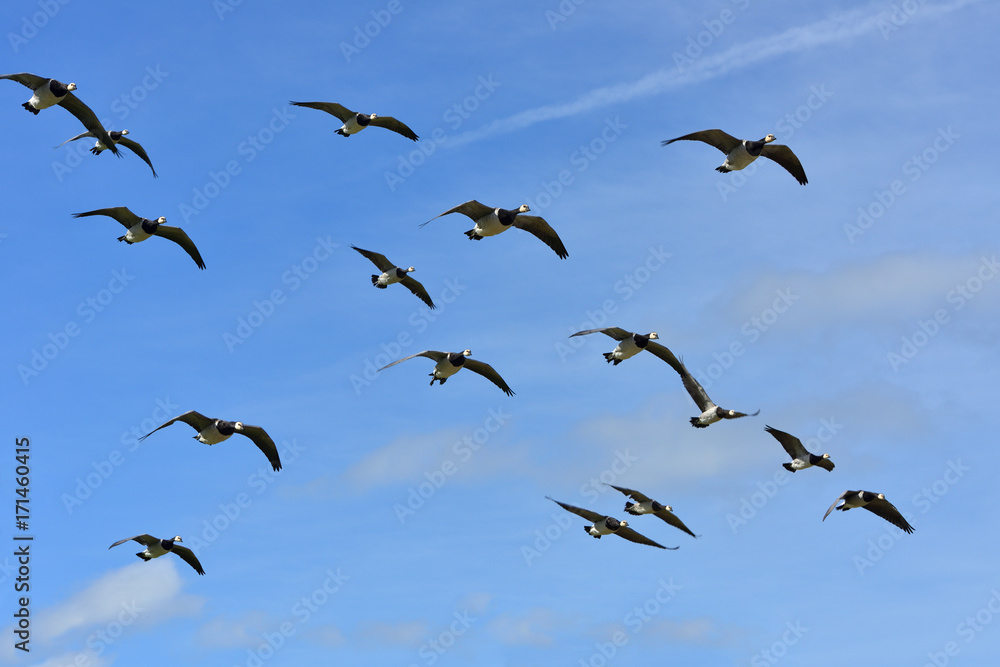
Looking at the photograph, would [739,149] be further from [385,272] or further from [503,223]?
[385,272]

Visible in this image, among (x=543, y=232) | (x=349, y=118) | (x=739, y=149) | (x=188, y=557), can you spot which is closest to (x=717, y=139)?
(x=739, y=149)

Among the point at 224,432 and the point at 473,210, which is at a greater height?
the point at 473,210

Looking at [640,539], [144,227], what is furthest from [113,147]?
[640,539]

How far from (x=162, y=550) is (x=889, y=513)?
2765 cm

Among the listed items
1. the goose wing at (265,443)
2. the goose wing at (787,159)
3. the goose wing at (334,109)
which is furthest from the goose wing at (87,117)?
the goose wing at (787,159)

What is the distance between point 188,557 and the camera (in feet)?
149

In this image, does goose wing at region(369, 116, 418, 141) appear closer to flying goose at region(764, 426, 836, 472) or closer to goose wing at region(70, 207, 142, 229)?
goose wing at region(70, 207, 142, 229)

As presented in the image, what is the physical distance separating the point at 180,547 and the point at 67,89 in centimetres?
1729

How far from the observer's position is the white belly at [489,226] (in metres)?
43.4

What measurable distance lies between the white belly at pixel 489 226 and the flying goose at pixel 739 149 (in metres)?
7.13

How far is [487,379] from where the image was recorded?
4753 cm

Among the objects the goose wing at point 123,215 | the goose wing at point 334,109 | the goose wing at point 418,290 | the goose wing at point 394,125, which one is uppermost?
the goose wing at point 394,125

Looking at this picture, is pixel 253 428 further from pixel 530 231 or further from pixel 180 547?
pixel 530 231

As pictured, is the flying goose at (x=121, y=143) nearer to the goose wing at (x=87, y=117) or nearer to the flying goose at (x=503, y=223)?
the goose wing at (x=87, y=117)
